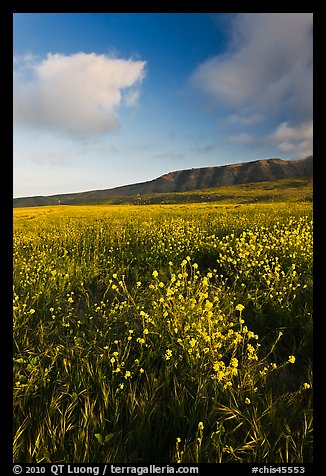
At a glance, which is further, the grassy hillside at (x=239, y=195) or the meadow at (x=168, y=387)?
the grassy hillside at (x=239, y=195)

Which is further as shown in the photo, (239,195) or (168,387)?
(239,195)

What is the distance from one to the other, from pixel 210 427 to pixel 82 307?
2.63 m

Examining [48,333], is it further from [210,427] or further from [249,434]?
[249,434]

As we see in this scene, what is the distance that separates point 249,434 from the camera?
6.66 feet

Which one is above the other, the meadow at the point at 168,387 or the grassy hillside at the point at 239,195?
the grassy hillside at the point at 239,195

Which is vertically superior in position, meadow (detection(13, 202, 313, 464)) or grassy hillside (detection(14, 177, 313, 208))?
grassy hillside (detection(14, 177, 313, 208))

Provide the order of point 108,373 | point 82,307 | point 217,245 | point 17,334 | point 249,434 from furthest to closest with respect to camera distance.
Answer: point 217,245
point 82,307
point 17,334
point 108,373
point 249,434

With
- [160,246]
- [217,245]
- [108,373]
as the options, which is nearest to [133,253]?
[160,246]

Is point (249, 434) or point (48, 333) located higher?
point (48, 333)

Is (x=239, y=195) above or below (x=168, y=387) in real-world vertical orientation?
above

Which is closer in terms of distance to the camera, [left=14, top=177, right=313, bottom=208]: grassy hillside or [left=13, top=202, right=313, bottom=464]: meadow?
[left=13, top=202, right=313, bottom=464]: meadow
